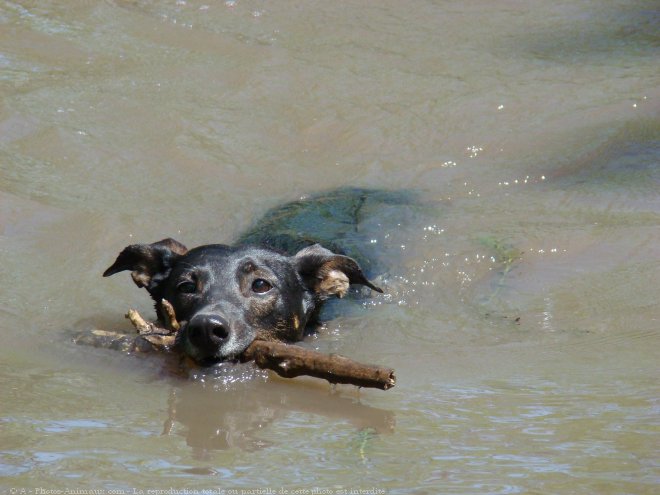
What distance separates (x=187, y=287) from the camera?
6.48 m

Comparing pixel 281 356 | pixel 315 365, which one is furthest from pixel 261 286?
pixel 315 365

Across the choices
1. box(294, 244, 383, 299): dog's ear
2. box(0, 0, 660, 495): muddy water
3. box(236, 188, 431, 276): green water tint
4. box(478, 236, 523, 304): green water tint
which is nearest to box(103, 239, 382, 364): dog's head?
box(294, 244, 383, 299): dog's ear

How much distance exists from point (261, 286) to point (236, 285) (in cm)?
22

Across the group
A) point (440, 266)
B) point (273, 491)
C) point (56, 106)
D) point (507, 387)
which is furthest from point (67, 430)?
point (56, 106)

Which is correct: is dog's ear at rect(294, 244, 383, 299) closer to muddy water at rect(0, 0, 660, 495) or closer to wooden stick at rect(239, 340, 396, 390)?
muddy water at rect(0, 0, 660, 495)

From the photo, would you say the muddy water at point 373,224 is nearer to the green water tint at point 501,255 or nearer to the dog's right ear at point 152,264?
the green water tint at point 501,255

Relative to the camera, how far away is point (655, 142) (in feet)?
32.1

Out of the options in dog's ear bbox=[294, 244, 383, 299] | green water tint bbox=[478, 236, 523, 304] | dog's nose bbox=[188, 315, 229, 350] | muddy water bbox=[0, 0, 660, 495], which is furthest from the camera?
green water tint bbox=[478, 236, 523, 304]

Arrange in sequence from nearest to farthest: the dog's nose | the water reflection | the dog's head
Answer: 1. the water reflection
2. the dog's nose
3. the dog's head

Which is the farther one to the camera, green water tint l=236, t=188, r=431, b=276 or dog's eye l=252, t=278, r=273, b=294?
green water tint l=236, t=188, r=431, b=276

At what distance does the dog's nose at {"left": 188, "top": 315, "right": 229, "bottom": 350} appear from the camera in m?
5.53

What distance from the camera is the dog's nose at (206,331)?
18.1ft

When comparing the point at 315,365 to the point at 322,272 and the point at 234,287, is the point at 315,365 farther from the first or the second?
the point at 322,272

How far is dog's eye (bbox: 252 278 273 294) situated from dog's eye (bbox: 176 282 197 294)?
0.38 m
